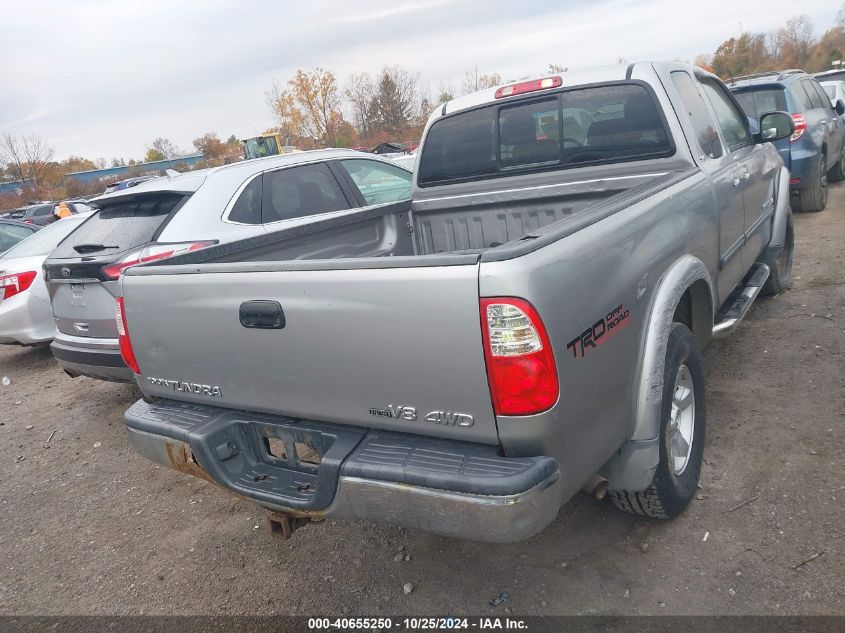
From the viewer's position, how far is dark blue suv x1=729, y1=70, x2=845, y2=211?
770cm

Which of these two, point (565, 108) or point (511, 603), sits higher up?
point (565, 108)

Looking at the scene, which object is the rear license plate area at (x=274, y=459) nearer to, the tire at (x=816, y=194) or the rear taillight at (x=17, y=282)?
the rear taillight at (x=17, y=282)

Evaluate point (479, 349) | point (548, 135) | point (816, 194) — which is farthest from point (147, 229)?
point (816, 194)

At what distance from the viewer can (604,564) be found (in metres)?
2.72

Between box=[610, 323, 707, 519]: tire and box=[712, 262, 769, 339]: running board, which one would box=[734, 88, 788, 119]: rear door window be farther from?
box=[610, 323, 707, 519]: tire

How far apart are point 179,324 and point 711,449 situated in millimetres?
2774

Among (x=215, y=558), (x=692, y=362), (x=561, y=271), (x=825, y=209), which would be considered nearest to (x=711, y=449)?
(x=692, y=362)

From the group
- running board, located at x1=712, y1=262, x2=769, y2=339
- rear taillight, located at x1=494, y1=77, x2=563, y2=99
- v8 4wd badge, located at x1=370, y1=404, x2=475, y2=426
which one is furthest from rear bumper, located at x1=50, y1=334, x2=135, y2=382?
running board, located at x1=712, y1=262, x2=769, y2=339

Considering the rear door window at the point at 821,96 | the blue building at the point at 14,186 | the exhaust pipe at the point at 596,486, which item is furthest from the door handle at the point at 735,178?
the blue building at the point at 14,186

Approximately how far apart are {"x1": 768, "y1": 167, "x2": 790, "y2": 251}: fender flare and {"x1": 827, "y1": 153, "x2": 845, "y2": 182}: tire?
6.47 metres

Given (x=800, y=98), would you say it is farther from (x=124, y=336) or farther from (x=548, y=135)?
(x=124, y=336)

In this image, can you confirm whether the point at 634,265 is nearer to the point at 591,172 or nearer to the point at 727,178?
the point at 591,172

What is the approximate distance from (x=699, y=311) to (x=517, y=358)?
6.08 ft

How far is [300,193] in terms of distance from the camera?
213 inches
